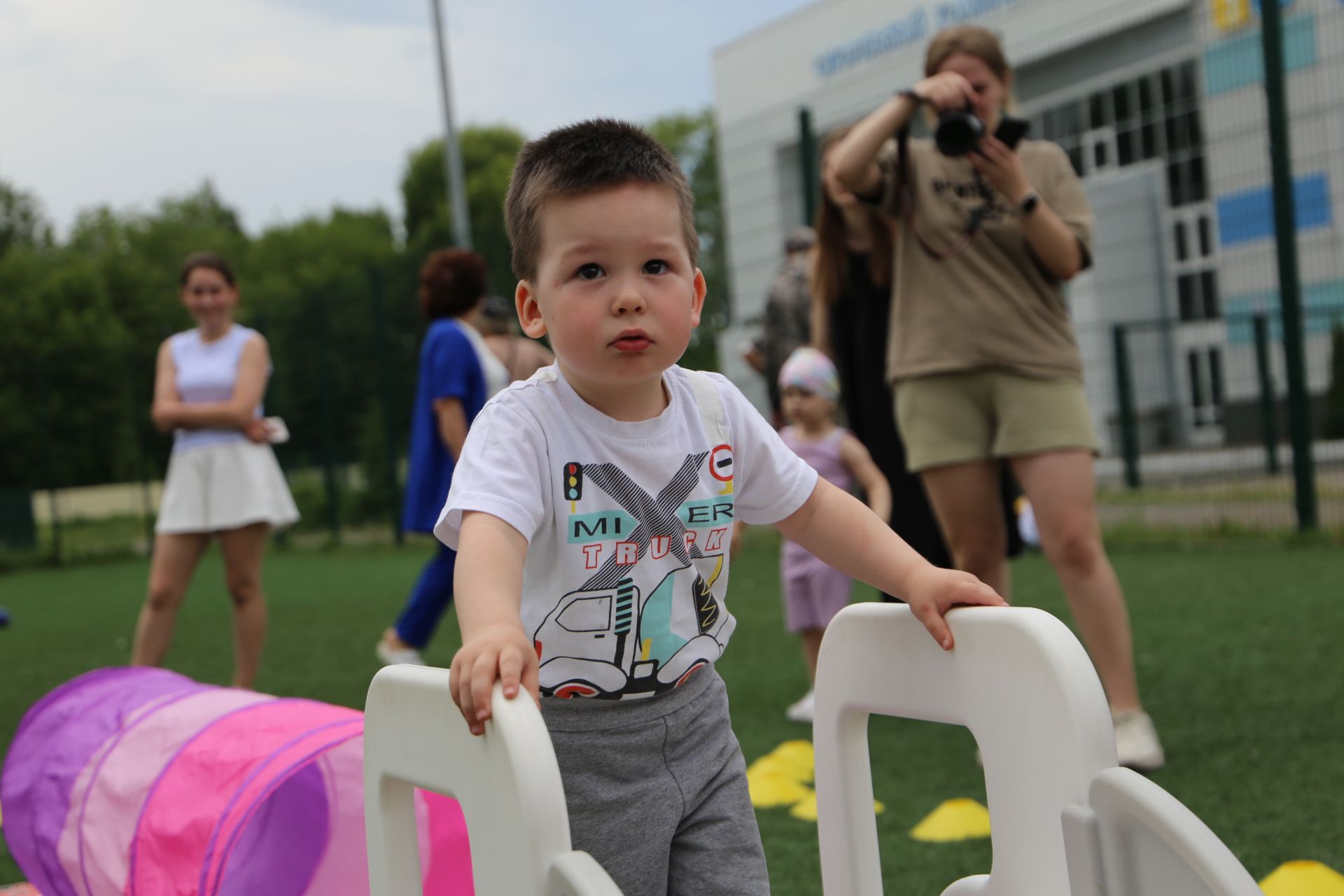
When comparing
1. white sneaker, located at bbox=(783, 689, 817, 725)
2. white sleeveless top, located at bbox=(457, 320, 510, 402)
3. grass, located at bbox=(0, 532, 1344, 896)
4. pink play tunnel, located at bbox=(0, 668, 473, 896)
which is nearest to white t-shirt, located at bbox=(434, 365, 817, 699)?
pink play tunnel, located at bbox=(0, 668, 473, 896)

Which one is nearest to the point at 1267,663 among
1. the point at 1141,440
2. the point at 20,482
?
the point at 1141,440

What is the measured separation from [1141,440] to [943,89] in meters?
Result: 6.56

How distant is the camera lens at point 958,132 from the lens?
2.92 meters

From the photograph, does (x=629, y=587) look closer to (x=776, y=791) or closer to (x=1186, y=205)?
(x=776, y=791)

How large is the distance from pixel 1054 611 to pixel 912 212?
266 cm

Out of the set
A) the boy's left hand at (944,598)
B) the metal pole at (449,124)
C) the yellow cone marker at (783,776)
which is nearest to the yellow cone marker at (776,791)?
the yellow cone marker at (783,776)

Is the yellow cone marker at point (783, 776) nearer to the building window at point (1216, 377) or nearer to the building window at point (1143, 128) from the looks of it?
the building window at point (1143, 128)

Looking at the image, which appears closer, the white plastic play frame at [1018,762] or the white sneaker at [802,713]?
the white plastic play frame at [1018,762]

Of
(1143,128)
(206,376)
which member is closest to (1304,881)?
(206,376)

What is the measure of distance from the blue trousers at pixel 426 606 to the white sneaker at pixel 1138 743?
2.50 metres

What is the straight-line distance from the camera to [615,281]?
4.91 feet

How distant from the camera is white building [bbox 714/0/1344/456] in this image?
6.64 m

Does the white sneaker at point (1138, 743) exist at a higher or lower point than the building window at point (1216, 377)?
lower

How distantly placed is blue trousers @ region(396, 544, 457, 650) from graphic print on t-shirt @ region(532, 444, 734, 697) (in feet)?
10.4
